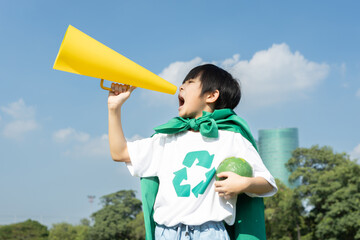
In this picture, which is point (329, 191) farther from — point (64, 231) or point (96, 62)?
point (64, 231)

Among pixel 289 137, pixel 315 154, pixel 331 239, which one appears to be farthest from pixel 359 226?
pixel 289 137

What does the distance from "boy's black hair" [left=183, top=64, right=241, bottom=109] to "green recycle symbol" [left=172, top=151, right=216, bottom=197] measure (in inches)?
20.9

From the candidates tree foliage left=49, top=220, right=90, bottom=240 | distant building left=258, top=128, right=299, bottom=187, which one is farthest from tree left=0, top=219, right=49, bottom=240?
distant building left=258, top=128, right=299, bottom=187

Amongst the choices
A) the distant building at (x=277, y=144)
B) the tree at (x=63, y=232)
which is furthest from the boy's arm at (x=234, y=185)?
the distant building at (x=277, y=144)

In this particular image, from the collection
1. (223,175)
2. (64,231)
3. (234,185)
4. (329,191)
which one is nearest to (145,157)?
(223,175)

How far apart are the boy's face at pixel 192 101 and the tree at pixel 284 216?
2866cm

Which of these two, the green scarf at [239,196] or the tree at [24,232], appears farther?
the tree at [24,232]

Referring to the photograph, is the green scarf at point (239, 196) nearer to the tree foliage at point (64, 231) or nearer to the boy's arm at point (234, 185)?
the boy's arm at point (234, 185)

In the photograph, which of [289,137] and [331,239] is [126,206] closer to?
[331,239]

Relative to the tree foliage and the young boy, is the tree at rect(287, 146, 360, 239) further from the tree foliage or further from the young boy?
the tree foliage

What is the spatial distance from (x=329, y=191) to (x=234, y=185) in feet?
88.9

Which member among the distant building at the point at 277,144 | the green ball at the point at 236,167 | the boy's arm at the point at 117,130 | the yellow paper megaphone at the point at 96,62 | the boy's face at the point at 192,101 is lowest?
the green ball at the point at 236,167

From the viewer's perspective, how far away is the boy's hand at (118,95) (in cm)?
317

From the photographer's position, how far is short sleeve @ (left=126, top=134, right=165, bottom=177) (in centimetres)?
323
